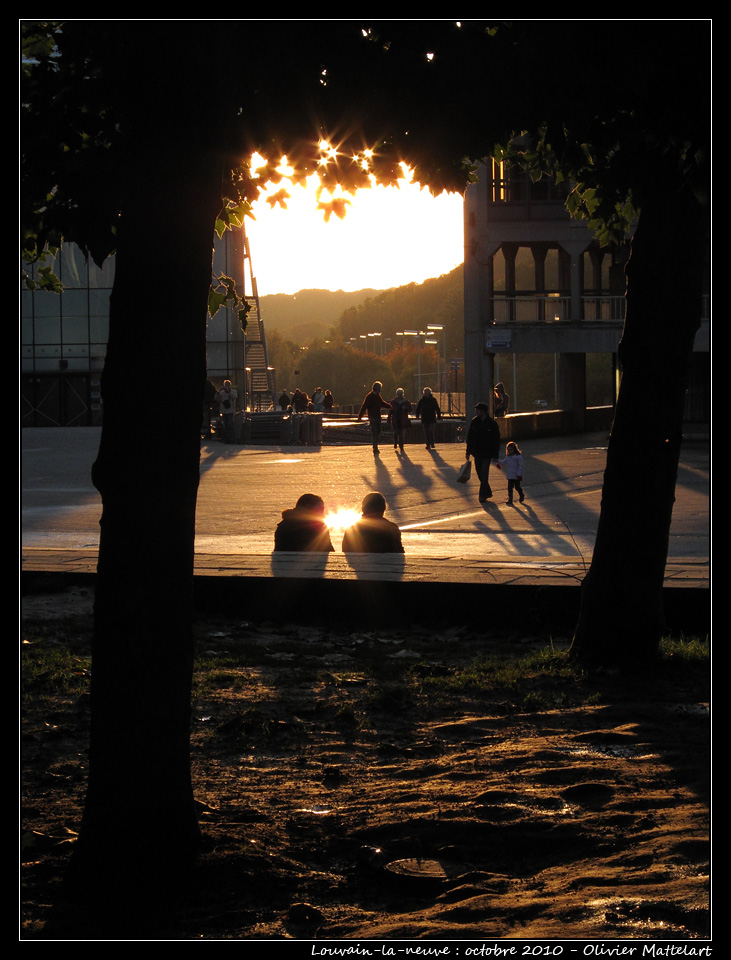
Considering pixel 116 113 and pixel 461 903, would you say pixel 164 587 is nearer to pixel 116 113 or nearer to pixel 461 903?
pixel 461 903

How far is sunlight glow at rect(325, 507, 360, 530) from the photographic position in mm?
15044

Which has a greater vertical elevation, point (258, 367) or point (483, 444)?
point (258, 367)

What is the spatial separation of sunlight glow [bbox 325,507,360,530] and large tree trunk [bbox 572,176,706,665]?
7626mm

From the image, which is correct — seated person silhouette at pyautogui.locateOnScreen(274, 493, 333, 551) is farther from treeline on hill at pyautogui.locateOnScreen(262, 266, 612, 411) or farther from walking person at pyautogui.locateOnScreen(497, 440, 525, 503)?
treeline on hill at pyautogui.locateOnScreen(262, 266, 612, 411)

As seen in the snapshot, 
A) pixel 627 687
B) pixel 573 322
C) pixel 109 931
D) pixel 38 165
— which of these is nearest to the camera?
pixel 109 931

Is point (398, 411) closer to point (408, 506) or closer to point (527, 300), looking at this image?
point (527, 300)

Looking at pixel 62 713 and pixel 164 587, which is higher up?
pixel 164 587

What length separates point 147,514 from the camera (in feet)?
13.2

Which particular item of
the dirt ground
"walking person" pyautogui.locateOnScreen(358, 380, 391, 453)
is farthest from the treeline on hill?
the dirt ground

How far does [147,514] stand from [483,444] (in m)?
15.2

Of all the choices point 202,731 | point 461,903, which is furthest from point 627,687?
point 461,903

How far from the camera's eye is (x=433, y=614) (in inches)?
357

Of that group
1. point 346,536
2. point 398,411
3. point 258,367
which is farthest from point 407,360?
point 346,536

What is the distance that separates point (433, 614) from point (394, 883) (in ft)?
17.2
